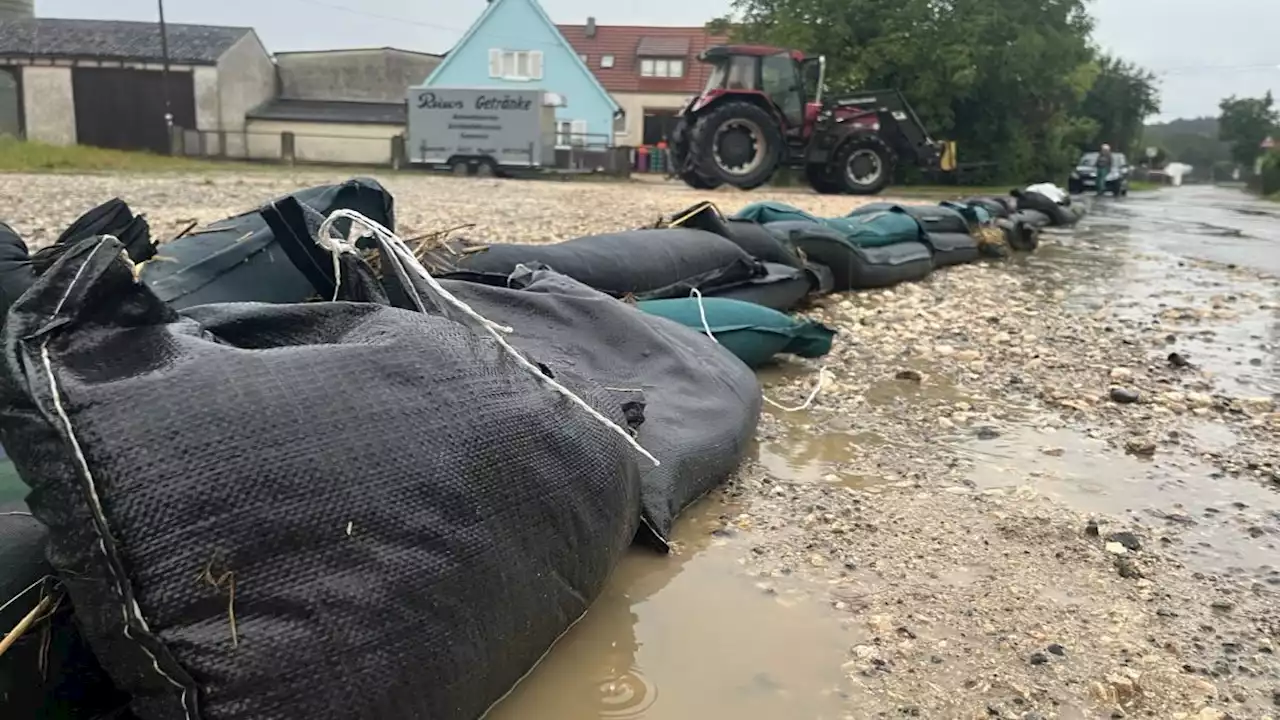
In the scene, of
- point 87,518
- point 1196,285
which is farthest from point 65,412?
point 1196,285

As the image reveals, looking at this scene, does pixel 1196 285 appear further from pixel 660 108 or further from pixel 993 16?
pixel 660 108

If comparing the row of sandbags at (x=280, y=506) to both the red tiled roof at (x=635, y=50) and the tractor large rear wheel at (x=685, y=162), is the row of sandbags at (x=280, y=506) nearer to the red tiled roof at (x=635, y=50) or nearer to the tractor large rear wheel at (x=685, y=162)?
the tractor large rear wheel at (x=685, y=162)

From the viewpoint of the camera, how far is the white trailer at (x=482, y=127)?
790 inches

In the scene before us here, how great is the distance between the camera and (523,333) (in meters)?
2.04

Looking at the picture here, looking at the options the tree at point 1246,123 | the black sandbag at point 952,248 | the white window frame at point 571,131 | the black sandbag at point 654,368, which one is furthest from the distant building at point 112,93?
the tree at point 1246,123

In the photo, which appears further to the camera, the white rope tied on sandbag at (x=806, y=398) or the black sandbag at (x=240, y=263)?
the white rope tied on sandbag at (x=806, y=398)

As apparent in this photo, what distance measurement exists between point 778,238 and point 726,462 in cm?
228

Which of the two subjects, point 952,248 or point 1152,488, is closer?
point 1152,488

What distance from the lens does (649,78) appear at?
31.7 metres

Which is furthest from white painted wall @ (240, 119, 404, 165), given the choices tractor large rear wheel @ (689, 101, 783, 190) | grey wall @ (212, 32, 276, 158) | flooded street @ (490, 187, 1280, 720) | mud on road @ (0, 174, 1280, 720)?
flooded street @ (490, 187, 1280, 720)

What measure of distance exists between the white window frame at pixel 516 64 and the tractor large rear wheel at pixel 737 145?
16710 millimetres

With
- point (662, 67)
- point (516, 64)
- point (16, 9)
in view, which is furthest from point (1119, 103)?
point (16, 9)

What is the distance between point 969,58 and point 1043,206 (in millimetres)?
10559

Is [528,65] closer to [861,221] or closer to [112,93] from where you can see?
[112,93]
